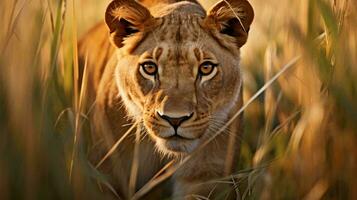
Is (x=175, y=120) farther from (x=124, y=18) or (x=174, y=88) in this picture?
(x=124, y=18)

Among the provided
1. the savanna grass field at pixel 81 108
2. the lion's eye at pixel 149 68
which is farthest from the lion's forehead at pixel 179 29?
the savanna grass field at pixel 81 108

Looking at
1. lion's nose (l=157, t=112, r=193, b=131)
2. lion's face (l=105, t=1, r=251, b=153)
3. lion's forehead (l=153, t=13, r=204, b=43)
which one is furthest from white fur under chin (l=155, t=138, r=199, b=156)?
lion's forehead (l=153, t=13, r=204, b=43)

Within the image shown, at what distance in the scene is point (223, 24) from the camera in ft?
12.6

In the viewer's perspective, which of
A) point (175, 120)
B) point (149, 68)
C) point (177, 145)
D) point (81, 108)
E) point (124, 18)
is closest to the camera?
point (81, 108)

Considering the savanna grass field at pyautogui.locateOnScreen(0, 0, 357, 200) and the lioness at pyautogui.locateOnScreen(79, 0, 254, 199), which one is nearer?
the savanna grass field at pyautogui.locateOnScreen(0, 0, 357, 200)

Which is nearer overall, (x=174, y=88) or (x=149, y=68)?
(x=174, y=88)

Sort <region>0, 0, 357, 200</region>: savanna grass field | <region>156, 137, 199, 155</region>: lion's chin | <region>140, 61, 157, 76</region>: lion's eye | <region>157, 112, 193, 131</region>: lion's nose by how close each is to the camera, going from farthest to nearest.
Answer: <region>140, 61, 157, 76</region>: lion's eye
<region>156, 137, 199, 155</region>: lion's chin
<region>157, 112, 193, 131</region>: lion's nose
<region>0, 0, 357, 200</region>: savanna grass field

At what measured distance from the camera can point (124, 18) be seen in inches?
149

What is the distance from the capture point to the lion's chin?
3.49m

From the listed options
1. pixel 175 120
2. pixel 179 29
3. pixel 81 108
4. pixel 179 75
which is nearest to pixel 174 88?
pixel 179 75

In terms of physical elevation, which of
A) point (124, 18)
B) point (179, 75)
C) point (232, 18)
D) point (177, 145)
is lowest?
point (177, 145)

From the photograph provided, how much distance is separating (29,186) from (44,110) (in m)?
0.22

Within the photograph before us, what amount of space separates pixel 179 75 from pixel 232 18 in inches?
17.1

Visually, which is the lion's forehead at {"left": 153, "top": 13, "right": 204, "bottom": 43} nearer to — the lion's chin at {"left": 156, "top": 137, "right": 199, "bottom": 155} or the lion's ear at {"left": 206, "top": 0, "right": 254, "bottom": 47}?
the lion's ear at {"left": 206, "top": 0, "right": 254, "bottom": 47}
